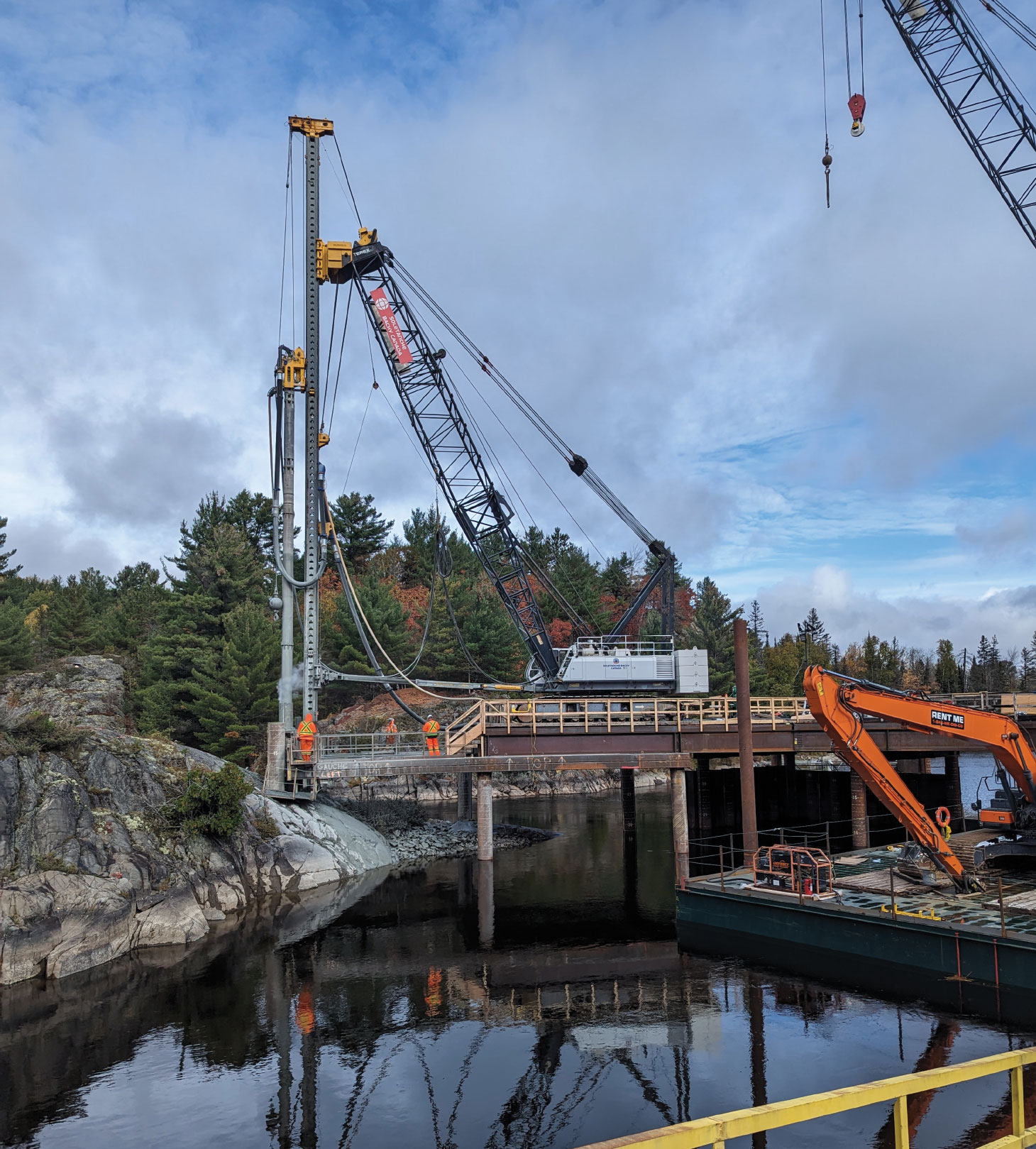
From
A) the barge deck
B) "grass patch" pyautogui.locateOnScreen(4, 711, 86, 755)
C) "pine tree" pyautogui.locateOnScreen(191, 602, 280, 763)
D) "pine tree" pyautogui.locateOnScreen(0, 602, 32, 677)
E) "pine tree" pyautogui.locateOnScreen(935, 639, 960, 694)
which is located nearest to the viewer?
the barge deck

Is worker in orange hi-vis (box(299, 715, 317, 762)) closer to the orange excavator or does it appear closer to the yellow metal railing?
the orange excavator

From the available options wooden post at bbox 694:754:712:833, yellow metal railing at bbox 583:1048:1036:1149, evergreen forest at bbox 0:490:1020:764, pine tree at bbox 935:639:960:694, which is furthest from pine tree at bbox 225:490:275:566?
pine tree at bbox 935:639:960:694

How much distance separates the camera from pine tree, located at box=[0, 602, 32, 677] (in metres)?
53.5

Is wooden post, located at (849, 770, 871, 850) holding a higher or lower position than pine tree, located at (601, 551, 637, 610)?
lower

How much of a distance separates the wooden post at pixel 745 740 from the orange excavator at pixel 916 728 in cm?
293

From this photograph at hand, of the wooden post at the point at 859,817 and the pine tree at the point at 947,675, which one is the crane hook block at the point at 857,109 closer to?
the wooden post at the point at 859,817

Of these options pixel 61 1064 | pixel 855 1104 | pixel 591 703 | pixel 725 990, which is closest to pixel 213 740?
pixel 591 703

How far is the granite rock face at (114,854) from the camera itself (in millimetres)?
21297

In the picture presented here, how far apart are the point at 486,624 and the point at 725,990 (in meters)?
47.0

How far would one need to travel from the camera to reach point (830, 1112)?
589 cm

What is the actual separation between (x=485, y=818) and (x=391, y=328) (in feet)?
73.0

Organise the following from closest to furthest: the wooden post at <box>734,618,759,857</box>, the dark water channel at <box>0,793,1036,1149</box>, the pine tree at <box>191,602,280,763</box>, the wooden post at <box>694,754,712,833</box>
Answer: the dark water channel at <box>0,793,1036,1149</box>, the wooden post at <box>734,618,759,857</box>, the wooden post at <box>694,754,712,833</box>, the pine tree at <box>191,602,280,763</box>

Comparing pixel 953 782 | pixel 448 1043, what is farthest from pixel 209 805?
pixel 953 782

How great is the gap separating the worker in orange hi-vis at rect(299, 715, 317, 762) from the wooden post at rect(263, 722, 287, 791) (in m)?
0.68
